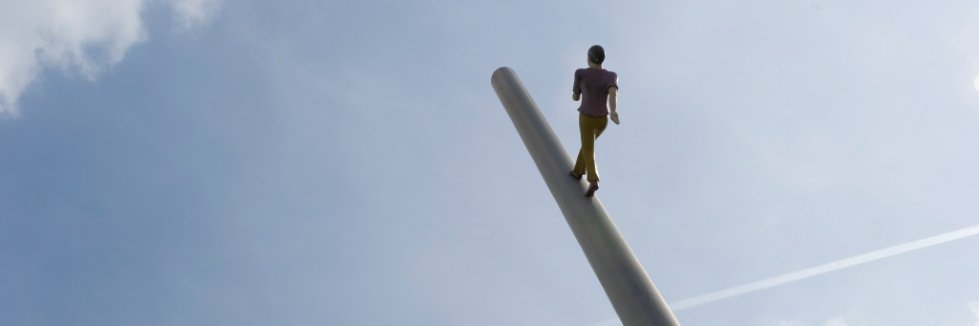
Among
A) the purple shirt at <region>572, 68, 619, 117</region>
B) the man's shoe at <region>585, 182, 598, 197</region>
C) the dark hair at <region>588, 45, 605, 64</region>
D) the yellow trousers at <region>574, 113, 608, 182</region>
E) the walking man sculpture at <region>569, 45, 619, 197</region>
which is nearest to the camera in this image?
the man's shoe at <region>585, 182, 598, 197</region>

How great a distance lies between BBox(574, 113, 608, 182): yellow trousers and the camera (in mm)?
5762

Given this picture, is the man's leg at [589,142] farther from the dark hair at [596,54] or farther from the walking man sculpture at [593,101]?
the dark hair at [596,54]

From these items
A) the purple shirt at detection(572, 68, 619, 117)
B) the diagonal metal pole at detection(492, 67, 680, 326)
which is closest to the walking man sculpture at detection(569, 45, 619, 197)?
the purple shirt at detection(572, 68, 619, 117)

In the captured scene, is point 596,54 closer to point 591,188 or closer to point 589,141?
point 589,141

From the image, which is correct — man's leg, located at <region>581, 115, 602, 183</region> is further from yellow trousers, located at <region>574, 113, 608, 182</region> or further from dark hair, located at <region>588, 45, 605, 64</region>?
dark hair, located at <region>588, 45, 605, 64</region>

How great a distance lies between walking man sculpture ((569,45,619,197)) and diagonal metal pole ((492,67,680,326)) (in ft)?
0.72

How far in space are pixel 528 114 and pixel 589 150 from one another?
823 millimetres

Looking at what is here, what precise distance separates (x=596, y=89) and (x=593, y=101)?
10 cm

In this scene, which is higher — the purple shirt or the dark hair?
the dark hair

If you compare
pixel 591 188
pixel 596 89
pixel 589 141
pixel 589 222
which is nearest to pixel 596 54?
pixel 596 89

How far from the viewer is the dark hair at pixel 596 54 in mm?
6348

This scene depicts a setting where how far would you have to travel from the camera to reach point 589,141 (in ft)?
19.6

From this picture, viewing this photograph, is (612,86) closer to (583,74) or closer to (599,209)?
(583,74)

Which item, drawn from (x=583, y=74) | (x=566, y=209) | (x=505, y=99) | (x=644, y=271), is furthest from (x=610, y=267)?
(x=505, y=99)
